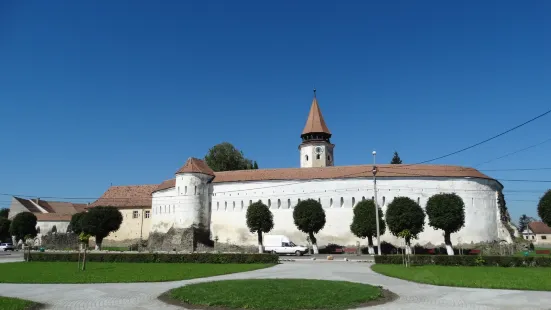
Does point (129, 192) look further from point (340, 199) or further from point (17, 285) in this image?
point (17, 285)

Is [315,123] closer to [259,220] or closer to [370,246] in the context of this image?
[259,220]

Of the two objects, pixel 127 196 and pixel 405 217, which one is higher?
pixel 127 196

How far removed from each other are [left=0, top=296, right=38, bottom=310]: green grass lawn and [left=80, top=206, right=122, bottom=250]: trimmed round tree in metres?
52.9

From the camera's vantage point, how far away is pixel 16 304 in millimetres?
14438

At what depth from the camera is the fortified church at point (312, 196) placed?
2298 inches

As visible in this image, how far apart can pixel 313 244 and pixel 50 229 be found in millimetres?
67225

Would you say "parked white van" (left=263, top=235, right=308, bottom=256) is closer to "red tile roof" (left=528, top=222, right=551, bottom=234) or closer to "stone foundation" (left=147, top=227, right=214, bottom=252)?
"stone foundation" (left=147, top=227, right=214, bottom=252)

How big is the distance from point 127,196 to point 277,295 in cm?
7210

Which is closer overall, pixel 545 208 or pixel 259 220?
pixel 545 208

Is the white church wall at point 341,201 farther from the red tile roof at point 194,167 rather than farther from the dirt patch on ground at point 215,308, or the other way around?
the dirt patch on ground at point 215,308

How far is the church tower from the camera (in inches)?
3162

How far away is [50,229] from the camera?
90.3 metres

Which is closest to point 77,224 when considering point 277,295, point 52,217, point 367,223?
point 52,217

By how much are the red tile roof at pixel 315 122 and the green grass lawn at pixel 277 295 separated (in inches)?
2548
